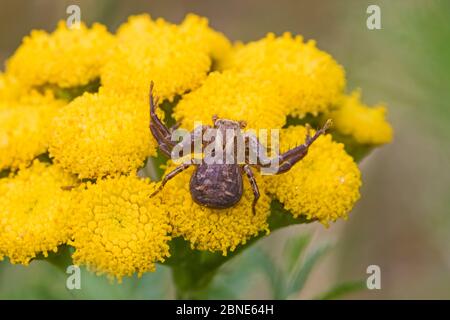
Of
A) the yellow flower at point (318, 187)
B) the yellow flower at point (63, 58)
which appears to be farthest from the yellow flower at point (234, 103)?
the yellow flower at point (63, 58)

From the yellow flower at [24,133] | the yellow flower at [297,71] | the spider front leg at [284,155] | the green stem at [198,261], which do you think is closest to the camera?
the spider front leg at [284,155]

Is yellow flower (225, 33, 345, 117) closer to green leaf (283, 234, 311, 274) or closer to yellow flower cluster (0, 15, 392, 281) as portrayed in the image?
yellow flower cluster (0, 15, 392, 281)

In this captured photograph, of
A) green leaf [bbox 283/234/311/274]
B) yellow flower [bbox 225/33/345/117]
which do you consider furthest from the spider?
green leaf [bbox 283/234/311/274]

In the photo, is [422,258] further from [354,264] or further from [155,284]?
[155,284]

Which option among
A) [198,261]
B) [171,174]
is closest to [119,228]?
[171,174]

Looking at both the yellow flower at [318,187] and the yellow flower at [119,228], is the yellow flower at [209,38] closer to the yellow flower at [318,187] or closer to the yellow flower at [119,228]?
the yellow flower at [318,187]
